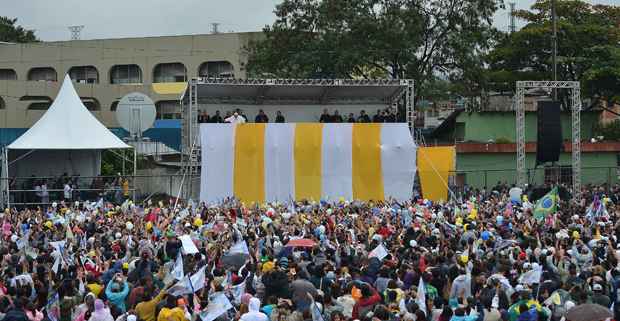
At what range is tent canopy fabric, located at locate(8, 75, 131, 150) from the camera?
93.6ft

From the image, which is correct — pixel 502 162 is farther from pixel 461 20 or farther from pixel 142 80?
pixel 142 80

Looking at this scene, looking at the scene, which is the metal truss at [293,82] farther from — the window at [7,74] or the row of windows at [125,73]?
the window at [7,74]

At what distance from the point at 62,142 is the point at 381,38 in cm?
1472

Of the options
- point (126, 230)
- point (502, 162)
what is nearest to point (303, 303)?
point (126, 230)

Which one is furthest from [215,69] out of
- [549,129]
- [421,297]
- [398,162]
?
[421,297]

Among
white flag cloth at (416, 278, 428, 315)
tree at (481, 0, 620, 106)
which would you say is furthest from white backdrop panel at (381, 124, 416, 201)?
white flag cloth at (416, 278, 428, 315)

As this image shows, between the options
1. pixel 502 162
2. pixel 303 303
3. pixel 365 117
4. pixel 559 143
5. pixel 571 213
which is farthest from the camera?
pixel 502 162

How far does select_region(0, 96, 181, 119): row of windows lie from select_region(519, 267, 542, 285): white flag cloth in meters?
43.7

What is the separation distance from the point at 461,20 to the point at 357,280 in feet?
96.8

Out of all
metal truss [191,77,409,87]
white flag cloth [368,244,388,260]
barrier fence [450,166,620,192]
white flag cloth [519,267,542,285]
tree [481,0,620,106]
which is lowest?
barrier fence [450,166,620,192]

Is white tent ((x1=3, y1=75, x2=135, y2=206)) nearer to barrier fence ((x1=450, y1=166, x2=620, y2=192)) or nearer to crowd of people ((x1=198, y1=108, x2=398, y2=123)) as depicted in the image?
crowd of people ((x1=198, y1=108, x2=398, y2=123))

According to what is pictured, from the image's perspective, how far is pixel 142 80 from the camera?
6241 centimetres

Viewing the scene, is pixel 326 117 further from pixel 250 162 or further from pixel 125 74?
pixel 125 74

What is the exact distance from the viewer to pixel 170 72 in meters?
61.9
